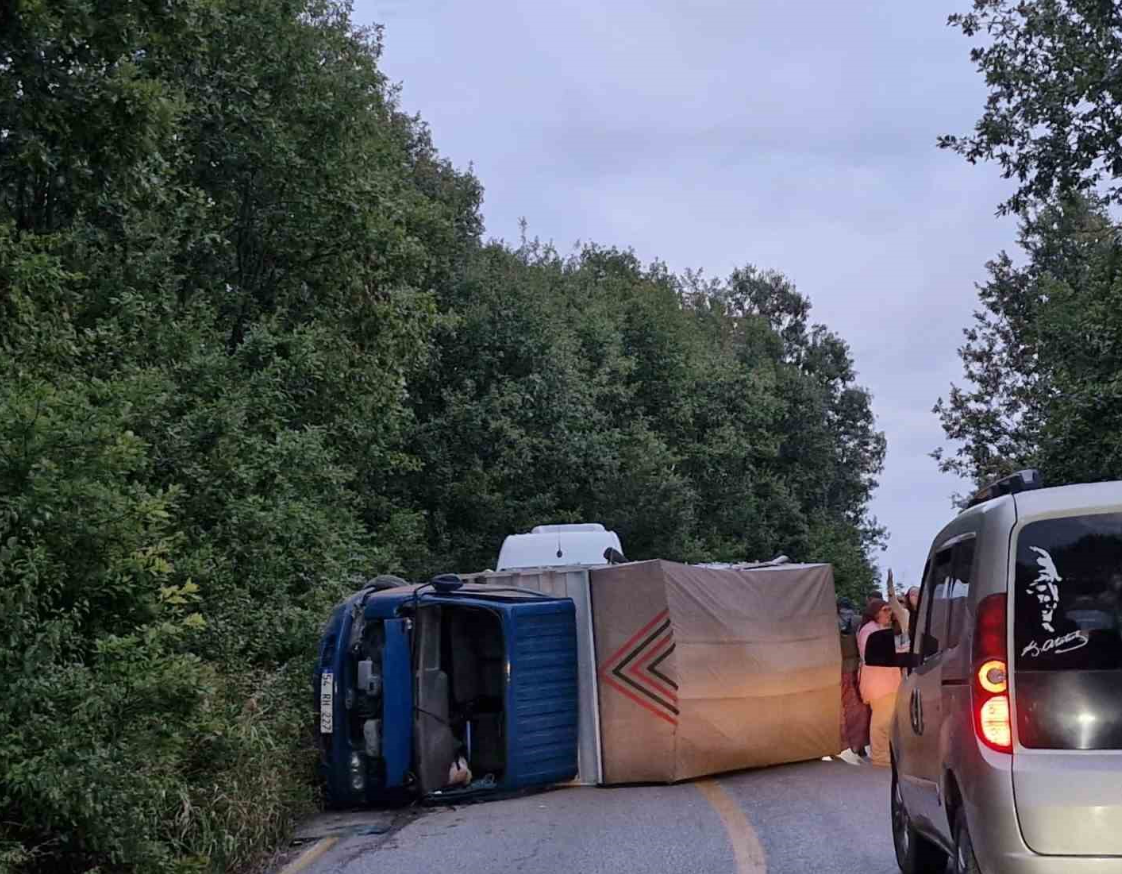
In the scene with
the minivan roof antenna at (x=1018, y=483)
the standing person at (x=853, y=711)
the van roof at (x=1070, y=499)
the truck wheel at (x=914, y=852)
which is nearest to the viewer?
the van roof at (x=1070, y=499)

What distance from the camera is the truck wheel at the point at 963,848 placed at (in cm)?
605

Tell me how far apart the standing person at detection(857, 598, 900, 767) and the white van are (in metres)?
4.27

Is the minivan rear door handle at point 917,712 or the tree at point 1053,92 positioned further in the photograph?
the tree at point 1053,92

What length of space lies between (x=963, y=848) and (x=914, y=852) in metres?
2.59

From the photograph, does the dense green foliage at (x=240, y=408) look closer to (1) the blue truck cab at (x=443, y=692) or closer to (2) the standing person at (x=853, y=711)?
(1) the blue truck cab at (x=443, y=692)

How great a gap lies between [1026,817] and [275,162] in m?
19.5

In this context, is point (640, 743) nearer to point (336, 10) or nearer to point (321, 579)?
point (321, 579)

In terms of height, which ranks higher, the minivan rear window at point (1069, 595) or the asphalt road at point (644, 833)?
the minivan rear window at point (1069, 595)

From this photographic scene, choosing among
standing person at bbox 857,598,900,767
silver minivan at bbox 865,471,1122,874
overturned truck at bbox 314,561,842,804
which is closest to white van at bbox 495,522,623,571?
overturned truck at bbox 314,561,842,804

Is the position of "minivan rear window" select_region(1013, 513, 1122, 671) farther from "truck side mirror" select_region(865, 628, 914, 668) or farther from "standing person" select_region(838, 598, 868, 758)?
"standing person" select_region(838, 598, 868, 758)

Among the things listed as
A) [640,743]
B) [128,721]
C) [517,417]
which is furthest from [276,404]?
[517,417]

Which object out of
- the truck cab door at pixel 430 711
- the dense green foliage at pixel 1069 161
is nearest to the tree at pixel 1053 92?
the dense green foliage at pixel 1069 161

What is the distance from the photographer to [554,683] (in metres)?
15.2

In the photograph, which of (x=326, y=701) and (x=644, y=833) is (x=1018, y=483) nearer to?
(x=644, y=833)
